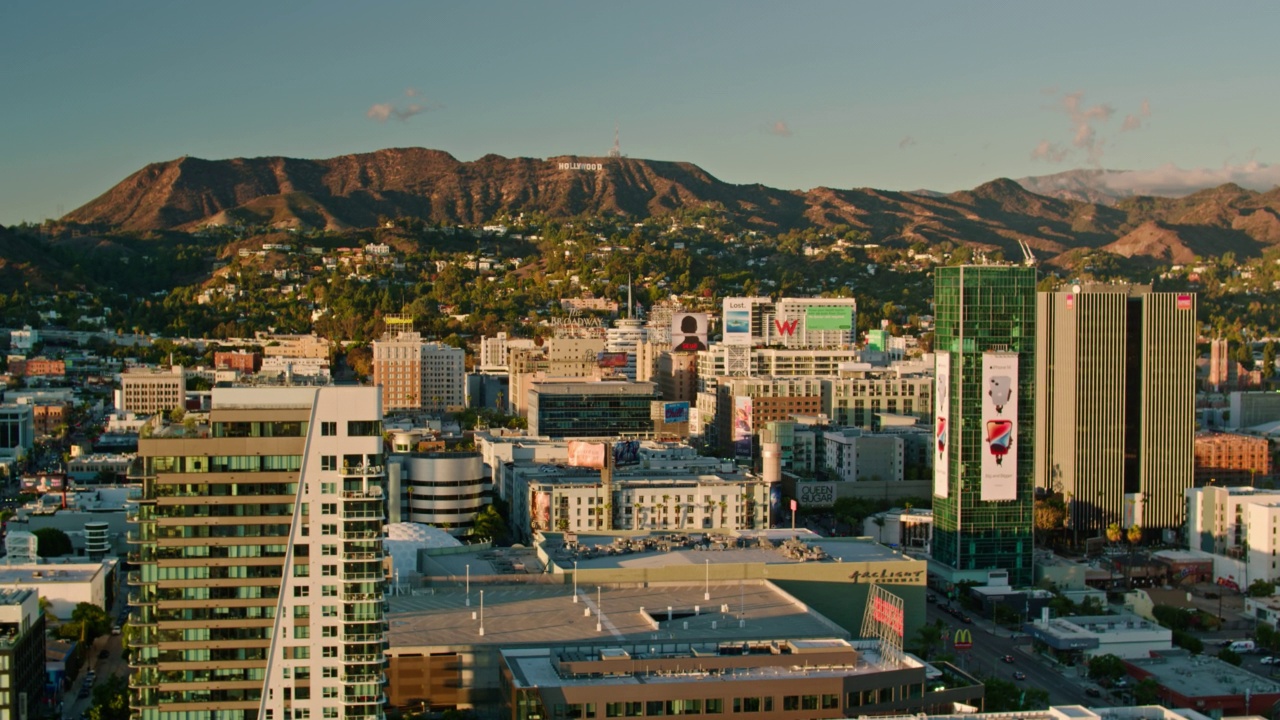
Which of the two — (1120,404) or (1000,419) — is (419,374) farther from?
(1000,419)

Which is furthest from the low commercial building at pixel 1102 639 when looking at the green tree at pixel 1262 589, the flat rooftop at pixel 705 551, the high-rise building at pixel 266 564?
the high-rise building at pixel 266 564

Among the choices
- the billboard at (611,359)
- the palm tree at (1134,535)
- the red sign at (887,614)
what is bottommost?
the palm tree at (1134,535)

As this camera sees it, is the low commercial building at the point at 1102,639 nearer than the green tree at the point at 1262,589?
Yes

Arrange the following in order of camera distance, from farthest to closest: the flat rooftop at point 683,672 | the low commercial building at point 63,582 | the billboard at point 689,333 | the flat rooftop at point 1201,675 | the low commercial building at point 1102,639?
the billboard at point 689,333 < the low commercial building at point 1102,639 < the low commercial building at point 63,582 < the flat rooftop at point 1201,675 < the flat rooftop at point 683,672

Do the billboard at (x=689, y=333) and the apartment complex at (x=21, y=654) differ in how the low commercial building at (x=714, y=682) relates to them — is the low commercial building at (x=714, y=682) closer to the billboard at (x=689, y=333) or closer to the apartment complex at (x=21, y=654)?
the apartment complex at (x=21, y=654)

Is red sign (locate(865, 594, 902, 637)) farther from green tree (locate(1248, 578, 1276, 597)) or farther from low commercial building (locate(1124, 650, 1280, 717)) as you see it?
green tree (locate(1248, 578, 1276, 597))

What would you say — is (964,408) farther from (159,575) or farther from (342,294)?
(342,294)

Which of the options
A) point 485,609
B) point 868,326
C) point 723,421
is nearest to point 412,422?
point 723,421

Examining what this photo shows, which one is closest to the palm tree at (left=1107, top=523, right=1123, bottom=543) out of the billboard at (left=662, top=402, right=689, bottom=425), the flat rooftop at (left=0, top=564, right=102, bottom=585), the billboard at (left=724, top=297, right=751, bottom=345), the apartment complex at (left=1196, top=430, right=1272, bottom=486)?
the apartment complex at (left=1196, top=430, right=1272, bottom=486)
